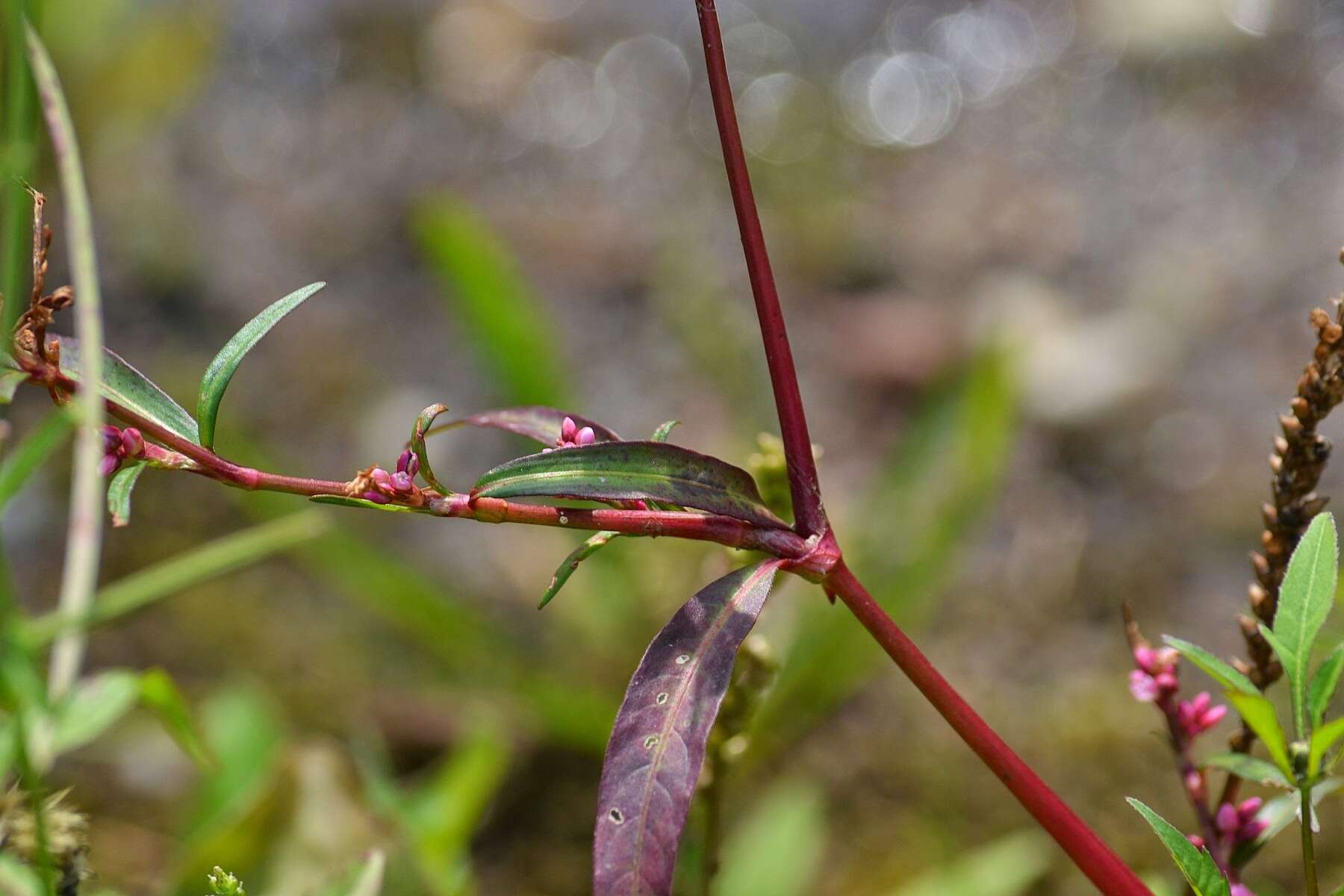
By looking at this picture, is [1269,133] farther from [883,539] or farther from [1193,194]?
[883,539]

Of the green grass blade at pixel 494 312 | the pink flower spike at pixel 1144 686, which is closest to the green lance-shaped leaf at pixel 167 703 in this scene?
the pink flower spike at pixel 1144 686

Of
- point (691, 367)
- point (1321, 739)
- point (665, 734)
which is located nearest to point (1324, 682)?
point (1321, 739)

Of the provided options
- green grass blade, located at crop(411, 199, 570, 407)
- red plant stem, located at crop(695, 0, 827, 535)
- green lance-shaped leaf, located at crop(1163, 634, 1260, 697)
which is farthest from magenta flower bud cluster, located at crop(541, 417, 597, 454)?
green grass blade, located at crop(411, 199, 570, 407)

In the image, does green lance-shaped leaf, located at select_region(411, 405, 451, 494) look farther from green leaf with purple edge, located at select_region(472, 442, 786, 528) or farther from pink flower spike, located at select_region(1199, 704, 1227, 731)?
pink flower spike, located at select_region(1199, 704, 1227, 731)

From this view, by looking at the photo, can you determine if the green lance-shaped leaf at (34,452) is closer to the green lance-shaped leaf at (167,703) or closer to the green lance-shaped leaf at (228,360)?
the green lance-shaped leaf at (228,360)

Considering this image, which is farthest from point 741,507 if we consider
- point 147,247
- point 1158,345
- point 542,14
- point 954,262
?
point 542,14
